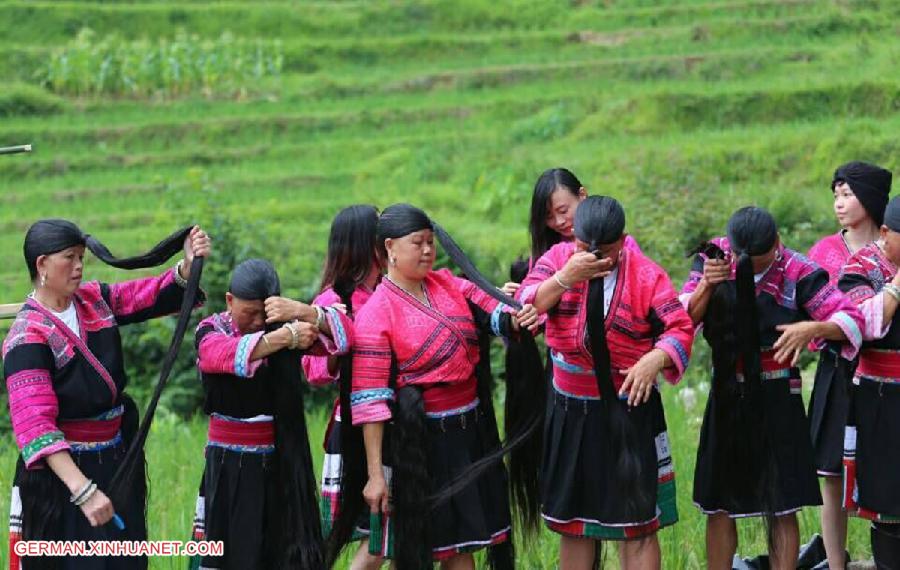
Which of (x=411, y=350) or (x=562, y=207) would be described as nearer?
(x=411, y=350)

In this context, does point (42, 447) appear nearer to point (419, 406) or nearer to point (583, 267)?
point (419, 406)

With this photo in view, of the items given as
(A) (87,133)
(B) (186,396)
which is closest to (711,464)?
(B) (186,396)

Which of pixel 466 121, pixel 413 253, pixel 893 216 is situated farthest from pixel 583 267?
pixel 466 121

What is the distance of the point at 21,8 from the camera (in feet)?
62.0

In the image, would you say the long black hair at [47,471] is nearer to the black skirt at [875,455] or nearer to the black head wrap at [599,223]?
the black head wrap at [599,223]

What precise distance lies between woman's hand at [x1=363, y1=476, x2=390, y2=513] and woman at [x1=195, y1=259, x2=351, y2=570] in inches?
12.1

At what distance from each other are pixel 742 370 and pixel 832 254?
98 centimetres

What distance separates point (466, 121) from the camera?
1675cm

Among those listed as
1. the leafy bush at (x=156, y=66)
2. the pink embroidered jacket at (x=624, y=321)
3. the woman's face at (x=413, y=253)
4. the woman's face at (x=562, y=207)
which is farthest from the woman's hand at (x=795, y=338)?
the leafy bush at (x=156, y=66)

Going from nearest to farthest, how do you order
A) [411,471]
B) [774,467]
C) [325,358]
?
[411,471] < [774,467] < [325,358]

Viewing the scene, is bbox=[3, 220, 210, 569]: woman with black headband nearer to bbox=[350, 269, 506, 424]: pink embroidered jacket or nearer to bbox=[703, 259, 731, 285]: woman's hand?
bbox=[350, 269, 506, 424]: pink embroidered jacket

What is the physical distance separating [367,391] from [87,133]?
12.9m

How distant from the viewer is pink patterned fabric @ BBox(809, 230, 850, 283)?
5887mm

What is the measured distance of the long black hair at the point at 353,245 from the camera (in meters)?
5.44
